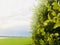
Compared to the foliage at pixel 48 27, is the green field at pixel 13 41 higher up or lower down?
lower down

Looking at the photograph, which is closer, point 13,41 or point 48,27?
point 48,27

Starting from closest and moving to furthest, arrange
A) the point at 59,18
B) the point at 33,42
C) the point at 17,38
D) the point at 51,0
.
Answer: the point at 59,18 < the point at 51,0 < the point at 33,42 < the point at 17,38

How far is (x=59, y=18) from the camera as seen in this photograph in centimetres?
94

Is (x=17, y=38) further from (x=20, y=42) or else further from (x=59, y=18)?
(x=59, y=18)

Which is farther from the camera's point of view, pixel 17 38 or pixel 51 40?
pixel 17 38

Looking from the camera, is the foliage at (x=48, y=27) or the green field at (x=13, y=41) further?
the green field at (x=13, y=41)

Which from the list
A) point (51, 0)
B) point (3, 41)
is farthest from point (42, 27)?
point (3, 41)

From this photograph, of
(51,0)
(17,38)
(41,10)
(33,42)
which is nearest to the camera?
(51,0)

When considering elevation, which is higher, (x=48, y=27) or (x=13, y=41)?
(x=48, y=27)

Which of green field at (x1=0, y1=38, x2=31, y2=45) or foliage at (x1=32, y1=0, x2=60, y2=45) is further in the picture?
green field at (x1=0, y1=38, x2=31, y2=45)

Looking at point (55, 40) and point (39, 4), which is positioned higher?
point (39, 4)

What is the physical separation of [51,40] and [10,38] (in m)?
2.93

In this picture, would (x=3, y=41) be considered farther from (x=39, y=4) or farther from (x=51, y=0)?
(x=51, y=0)

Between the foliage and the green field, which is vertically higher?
the foliage
